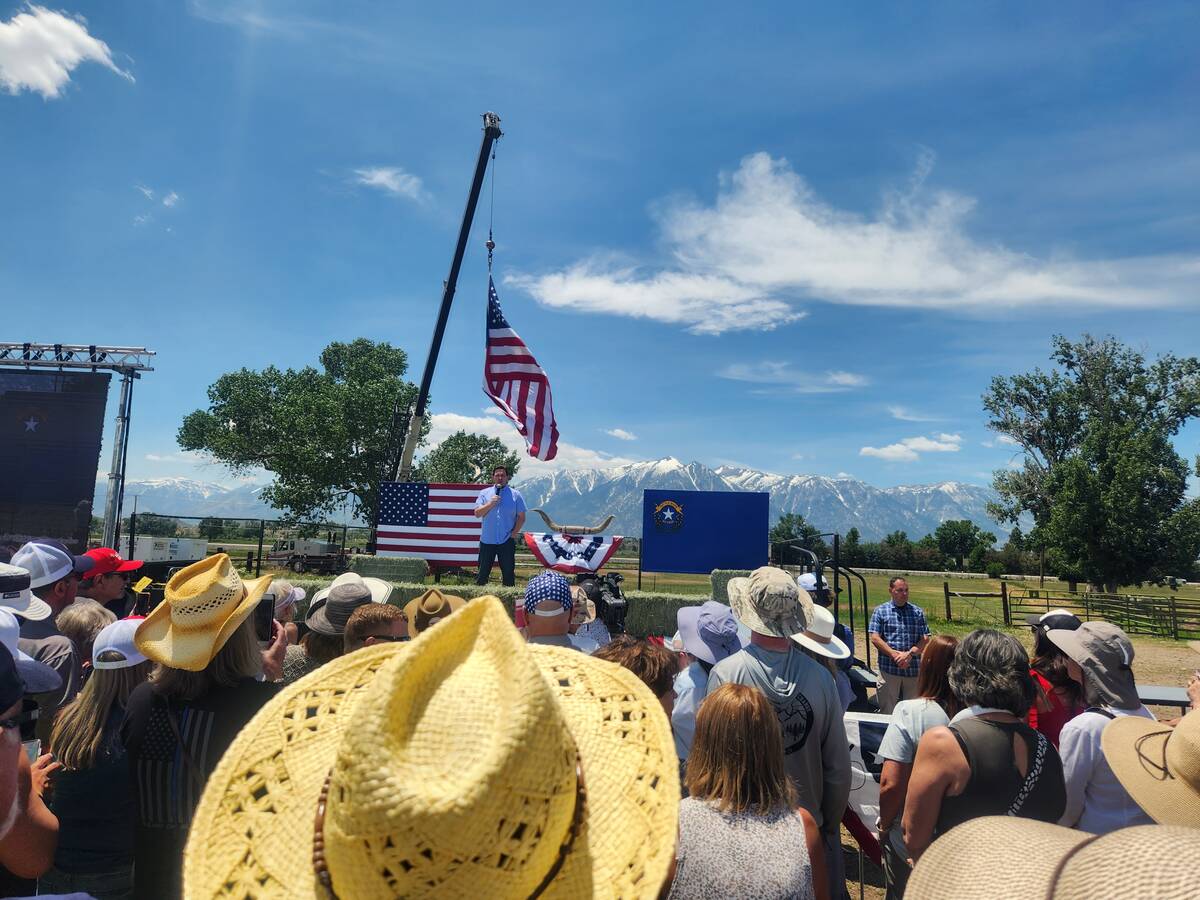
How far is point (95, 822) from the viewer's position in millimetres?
2316

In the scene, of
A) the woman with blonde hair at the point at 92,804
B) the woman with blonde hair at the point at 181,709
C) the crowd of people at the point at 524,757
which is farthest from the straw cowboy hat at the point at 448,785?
the woman with blonde hair at the point at 92,804

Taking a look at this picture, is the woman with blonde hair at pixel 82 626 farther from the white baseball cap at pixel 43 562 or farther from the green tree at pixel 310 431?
the green tree at pixel 310 431

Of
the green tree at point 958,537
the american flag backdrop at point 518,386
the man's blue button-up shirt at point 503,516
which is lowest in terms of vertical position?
the green tree at point 958,537

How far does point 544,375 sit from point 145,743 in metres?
10.8

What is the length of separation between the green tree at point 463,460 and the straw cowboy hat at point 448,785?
51.7m

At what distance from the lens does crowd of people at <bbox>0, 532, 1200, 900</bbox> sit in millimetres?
1040

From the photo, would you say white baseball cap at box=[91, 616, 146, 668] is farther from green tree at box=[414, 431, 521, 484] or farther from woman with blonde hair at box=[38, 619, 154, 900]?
green tree at box=[414, 431, 521, 484]

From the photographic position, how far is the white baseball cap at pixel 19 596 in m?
3.74

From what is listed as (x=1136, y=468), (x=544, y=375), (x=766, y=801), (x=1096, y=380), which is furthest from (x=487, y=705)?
(x=1096, y=380)

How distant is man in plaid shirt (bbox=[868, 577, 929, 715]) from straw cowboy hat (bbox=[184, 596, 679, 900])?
6.21 m

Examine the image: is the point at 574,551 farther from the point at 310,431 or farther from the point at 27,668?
the point at 310,431

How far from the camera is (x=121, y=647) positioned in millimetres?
2605

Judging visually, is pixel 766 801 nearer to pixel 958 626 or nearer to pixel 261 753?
pixel 261 753

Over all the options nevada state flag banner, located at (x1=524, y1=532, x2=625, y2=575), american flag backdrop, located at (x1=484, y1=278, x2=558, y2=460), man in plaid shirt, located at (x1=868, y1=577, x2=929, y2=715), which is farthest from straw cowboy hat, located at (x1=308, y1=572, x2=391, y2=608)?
american flag backdrop, located at (x1=484, y1=278, x2=558, y2=460)
